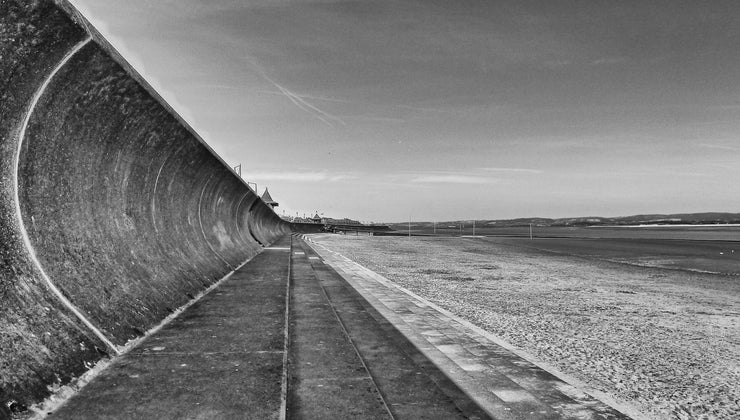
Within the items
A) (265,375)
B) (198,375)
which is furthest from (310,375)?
(198,375)

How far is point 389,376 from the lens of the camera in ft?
11.7

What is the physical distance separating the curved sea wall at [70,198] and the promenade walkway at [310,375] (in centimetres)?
26

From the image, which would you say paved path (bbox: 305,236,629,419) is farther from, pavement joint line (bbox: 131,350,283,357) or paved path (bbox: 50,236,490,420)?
pavement joint line (bbox: 131,350,283,357)

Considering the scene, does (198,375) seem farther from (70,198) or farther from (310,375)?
(70,198)

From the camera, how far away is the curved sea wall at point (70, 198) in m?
2.27

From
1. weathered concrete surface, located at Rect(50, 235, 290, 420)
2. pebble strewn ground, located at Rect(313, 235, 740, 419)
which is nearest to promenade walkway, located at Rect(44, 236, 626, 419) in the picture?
weathered concrete surface, located at Rect(50, 235, 290, 420)

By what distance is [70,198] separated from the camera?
315cm

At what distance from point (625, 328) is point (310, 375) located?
467cm

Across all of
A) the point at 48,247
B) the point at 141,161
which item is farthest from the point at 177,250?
the point at 48,247

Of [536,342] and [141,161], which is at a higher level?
[141,161]

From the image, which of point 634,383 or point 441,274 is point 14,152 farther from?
point 441,274

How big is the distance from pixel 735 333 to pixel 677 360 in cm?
228

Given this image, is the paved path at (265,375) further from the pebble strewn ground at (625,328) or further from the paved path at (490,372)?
the pebble strewn ground at (625,328)

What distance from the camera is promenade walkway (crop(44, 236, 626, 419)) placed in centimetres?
256
